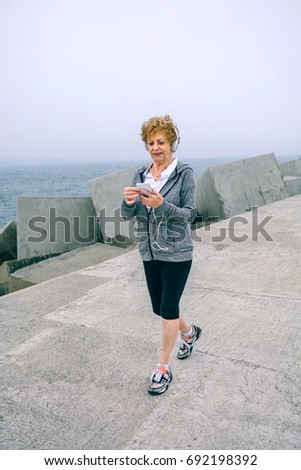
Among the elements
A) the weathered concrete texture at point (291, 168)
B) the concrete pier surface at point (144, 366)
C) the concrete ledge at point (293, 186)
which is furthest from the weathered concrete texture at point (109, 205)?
the weathered concrete texture at point (291, 168)

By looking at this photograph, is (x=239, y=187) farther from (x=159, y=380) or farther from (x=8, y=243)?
(x=159, y=380)

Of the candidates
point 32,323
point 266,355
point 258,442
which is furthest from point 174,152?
point 32,323

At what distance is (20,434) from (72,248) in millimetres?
5624

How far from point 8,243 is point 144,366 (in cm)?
742

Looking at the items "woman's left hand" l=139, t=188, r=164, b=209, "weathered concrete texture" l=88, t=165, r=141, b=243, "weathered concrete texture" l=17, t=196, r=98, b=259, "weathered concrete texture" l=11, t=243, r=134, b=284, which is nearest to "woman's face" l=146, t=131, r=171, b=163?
"woman's left hand" l=139, t=188, r=164, b=209

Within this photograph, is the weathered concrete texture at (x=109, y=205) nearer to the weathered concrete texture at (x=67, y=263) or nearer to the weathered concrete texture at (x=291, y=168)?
the weathered concrete texture at (x=67, y=263)

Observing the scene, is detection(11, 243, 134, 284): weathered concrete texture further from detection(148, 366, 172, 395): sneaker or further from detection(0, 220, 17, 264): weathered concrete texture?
detection(148, 366, 172, 395): sneaker

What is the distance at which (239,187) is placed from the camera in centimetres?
928

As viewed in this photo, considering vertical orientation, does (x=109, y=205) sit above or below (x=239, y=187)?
below

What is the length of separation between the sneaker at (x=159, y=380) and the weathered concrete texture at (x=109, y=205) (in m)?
4.94

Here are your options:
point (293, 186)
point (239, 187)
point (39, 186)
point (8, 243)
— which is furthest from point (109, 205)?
point (39, 186)

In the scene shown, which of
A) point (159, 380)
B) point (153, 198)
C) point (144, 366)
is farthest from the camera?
point (144, 366)

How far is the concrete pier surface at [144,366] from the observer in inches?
77.6

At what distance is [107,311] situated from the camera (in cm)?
351
